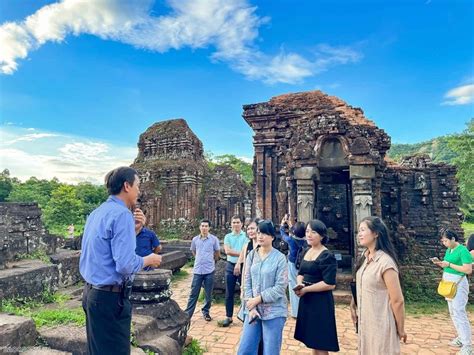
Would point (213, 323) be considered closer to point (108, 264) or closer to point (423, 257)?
point (108, 264)

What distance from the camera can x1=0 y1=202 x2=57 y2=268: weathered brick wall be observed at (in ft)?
18.0

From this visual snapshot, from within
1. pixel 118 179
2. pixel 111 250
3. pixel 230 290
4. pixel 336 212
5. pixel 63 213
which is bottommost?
pixel 230 290

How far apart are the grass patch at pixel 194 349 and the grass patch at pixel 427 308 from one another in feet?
13.2

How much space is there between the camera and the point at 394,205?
26.2 ft

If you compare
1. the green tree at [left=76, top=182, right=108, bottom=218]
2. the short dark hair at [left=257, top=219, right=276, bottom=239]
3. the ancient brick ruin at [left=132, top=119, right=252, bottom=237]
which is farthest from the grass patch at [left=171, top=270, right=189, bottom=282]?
the green tree at [left=76, top=182, right=108, bottom=218]

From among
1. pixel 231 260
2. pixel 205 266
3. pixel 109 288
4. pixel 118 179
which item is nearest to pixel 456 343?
pixel 231 260

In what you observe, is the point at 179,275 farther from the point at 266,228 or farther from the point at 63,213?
the point at 63,213

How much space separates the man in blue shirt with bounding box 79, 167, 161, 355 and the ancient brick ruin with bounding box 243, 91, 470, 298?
4554 mm

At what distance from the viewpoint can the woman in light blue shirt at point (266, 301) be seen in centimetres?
287

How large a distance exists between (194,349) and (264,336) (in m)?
1.58

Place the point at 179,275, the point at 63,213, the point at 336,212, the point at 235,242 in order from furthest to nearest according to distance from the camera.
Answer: the point at 63,213 → the point at 179,275 → the point at 336,212 → the point at 235,242

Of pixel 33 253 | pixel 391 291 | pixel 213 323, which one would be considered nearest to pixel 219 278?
pixel 213 323

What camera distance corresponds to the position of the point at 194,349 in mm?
4062

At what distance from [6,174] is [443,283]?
1844 inches
